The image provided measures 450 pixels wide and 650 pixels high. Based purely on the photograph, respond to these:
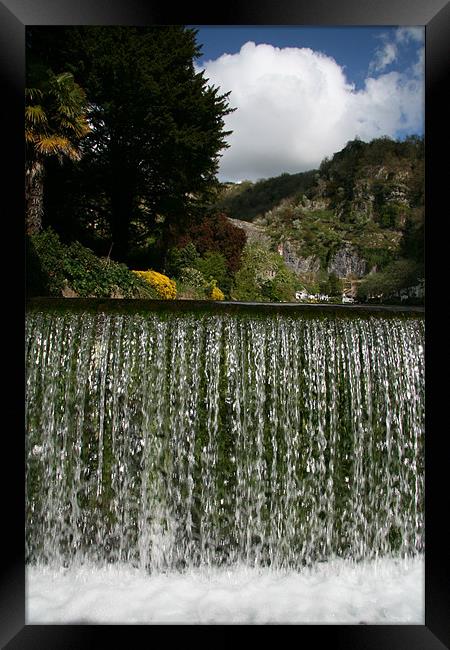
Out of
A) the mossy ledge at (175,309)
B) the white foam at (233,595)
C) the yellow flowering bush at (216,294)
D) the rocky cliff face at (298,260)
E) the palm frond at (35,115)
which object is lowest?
the white foam at (233,595)


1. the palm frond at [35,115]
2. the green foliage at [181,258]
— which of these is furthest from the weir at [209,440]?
the green foliage at [181,258]

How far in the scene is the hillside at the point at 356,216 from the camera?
1423 cm

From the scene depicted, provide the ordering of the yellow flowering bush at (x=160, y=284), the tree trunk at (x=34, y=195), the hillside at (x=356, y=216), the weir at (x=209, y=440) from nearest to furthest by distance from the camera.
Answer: the weir at (x=209, y=440) → the tree trunk at (x=34, y=195) → the yellow flowering bush at (x=160, y=284) → the hillside at (x=356, y=216)

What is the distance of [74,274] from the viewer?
6770mm

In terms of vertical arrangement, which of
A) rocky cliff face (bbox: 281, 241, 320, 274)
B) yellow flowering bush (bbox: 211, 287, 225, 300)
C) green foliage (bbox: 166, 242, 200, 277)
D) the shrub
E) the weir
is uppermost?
rocky cliff face (bbox: 281, 241, 320, 274)

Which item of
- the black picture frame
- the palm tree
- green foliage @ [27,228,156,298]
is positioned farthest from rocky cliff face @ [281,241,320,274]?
the black picture frame

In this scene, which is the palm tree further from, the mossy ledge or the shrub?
the shrub

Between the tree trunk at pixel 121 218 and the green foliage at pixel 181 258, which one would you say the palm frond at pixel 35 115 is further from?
the green foliage at pixel 181 258

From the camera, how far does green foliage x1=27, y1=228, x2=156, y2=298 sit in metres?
6.34

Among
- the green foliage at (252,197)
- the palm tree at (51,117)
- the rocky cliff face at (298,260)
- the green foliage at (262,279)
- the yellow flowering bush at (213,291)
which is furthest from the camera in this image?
the green foliage at (252,197)

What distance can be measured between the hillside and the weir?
9.97 meters

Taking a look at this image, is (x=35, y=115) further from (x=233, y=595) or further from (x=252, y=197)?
(x=252, y=197)
